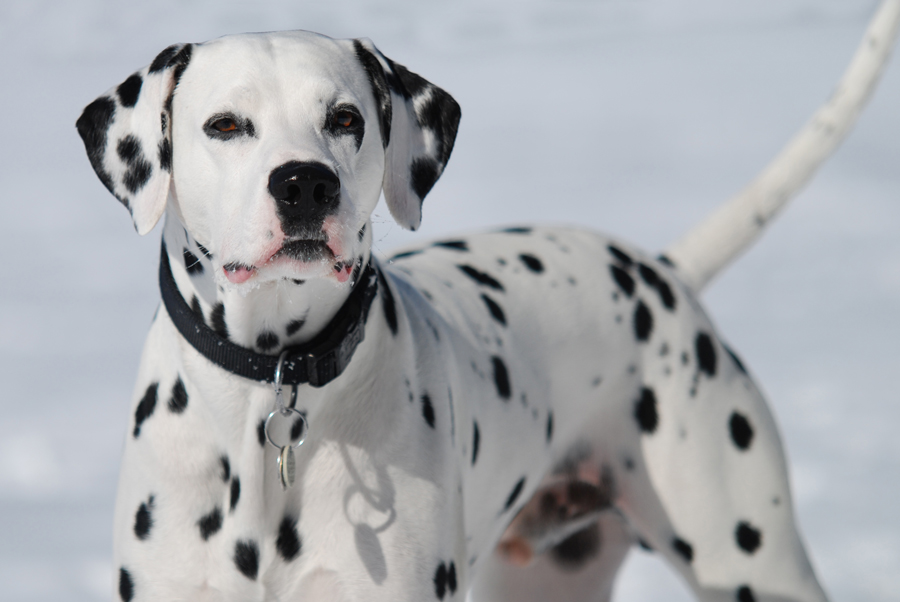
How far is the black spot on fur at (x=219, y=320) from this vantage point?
264 centimetres

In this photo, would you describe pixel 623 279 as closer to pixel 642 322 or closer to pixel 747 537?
pixel 642 322

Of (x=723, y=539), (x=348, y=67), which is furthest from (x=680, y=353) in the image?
(x=348, y=67)

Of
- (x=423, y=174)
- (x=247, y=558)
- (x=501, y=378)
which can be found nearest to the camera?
(x=247, y=558)

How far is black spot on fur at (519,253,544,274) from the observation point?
371 centimetres

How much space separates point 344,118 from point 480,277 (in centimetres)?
114

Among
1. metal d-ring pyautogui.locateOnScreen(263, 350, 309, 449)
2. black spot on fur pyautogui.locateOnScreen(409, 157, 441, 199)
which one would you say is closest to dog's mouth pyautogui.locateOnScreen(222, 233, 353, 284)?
metal d-ring pyautogui.locateOnScreen(263, 350, 309, 449)

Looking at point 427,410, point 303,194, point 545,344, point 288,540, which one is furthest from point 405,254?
point 303,194

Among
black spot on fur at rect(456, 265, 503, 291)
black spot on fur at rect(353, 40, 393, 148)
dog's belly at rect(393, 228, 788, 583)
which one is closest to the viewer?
black spot on fur at rect(353, 40, 393, 148)

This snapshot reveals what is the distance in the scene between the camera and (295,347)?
8.80ft

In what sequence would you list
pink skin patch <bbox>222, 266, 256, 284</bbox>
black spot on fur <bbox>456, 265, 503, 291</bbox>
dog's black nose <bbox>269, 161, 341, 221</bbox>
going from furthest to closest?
black spot on fur <bbox>456, 265, 503, 291</bbox>, pink skin patch <bbox>222, 266, 256, 284</bbox>, dog's black nose <bbox>269, 161, 341, 221</bbox>

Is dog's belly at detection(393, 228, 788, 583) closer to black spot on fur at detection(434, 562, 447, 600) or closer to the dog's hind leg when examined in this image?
the dog's hind leg

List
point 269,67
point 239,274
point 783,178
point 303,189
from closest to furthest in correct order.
Answer: point 303,189
point 239,274
point 269,67
point 783,178

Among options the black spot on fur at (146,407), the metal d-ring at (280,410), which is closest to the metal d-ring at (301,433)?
the metal d-ring at (280,410)

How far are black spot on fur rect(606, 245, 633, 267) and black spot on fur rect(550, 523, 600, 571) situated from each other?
3.19 feet
